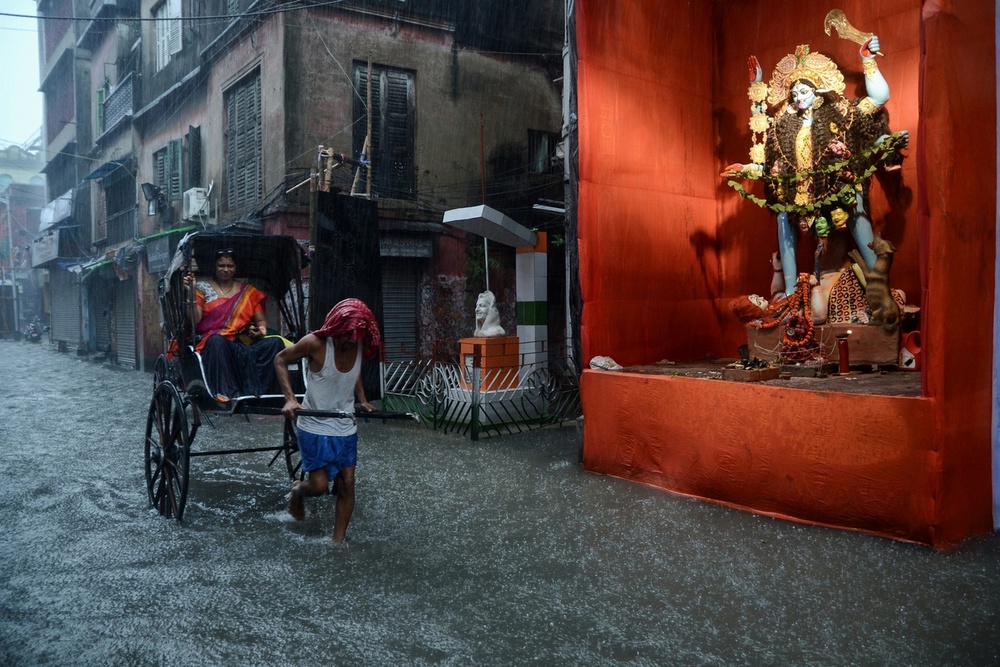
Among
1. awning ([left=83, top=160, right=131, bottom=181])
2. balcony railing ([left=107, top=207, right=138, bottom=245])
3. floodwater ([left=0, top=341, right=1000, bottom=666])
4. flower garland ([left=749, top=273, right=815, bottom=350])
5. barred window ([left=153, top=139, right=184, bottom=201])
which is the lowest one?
floodwater ([left=0, top=341, right=1000, bottom=666])

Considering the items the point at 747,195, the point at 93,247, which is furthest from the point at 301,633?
the point at 93,247

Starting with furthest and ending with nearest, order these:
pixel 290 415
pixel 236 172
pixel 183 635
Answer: pixel 236 172, pixel 290 415, pixel 183 635

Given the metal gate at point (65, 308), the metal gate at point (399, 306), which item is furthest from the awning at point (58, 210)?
the metal gate at point (399, 306)

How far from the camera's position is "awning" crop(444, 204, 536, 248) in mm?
10023

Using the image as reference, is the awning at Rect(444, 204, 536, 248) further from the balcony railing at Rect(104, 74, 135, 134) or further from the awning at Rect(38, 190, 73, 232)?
the awning at Rect(38, 190, 73, 232)

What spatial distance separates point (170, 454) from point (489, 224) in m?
5.89

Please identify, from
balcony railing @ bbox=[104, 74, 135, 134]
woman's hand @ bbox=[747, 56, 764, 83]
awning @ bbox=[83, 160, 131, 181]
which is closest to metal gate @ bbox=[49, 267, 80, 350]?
awning @ bbox=[83, 160, 131, 181]

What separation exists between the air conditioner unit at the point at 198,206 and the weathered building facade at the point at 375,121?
1.7 inches

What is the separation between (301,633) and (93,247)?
2569 centimetres

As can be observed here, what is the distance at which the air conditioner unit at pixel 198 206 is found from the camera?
16.3m

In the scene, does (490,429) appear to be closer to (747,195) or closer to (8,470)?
(747,195)

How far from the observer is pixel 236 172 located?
50.3ft

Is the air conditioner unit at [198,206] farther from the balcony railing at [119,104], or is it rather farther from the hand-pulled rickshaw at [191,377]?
the hand-pulled rickshaw at [191,377]

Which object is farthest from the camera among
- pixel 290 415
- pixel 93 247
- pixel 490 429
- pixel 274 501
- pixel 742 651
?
pixel 93 247
